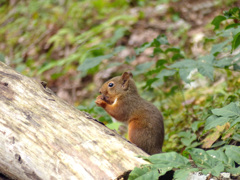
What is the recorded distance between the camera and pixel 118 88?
12.6 ft

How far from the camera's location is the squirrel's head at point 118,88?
3807mm

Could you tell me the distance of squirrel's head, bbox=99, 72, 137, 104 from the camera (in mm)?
3807

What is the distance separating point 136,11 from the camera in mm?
9078

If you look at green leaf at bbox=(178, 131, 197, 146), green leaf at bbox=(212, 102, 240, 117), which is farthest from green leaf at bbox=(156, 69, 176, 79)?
green leaf at bbox=(212, 102, 240, 117)

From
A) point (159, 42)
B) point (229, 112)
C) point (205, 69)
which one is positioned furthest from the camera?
point (159, 42)

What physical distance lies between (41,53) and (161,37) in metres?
5.67

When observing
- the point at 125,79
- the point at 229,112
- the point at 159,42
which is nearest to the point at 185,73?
the point at 159,42

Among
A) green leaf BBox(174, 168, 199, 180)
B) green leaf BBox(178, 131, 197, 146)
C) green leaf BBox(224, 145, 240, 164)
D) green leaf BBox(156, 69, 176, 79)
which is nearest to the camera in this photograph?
green leaf BBox(174, 168, 199, 180)

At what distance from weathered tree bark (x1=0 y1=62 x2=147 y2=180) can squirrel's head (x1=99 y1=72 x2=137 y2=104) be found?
3.65ft

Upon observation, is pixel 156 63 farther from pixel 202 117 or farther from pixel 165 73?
pixel 202 117

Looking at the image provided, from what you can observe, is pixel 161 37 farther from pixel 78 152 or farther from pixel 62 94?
pixel 62 94

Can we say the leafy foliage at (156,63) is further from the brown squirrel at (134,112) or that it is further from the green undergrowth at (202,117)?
the brown squirrel at (134,112)

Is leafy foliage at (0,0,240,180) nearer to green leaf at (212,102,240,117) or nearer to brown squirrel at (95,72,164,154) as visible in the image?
green leaf at (212,102,240,117)

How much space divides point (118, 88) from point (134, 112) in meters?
0.51
